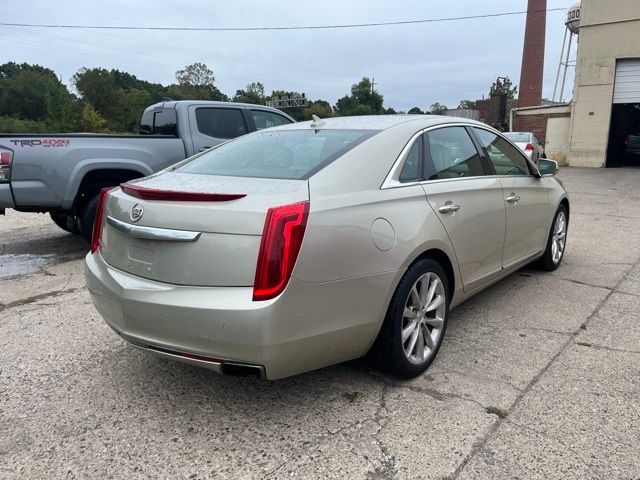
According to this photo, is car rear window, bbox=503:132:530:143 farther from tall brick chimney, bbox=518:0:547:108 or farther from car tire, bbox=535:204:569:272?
tall brick chimney, bbox=518:0:547:108

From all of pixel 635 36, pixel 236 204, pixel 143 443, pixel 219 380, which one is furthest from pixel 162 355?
pixel 635 36

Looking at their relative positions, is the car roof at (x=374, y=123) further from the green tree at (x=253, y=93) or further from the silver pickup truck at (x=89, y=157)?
the green tree at (x=253, y=93)

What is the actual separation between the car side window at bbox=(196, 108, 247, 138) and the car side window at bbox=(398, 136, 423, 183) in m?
4.32

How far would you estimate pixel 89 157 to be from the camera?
5656 mm

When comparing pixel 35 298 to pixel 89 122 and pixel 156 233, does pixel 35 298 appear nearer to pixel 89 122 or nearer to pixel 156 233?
pixel 156 233

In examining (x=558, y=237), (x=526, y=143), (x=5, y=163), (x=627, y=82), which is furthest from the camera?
(x=627, y=82)

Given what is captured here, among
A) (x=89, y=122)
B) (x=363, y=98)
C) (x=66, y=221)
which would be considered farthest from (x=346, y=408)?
(x=363, y=98)

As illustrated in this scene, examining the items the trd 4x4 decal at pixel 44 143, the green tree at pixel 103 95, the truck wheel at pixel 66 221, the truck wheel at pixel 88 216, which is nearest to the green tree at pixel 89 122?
the green tree at pixel 103 95

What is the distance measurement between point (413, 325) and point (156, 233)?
154cm

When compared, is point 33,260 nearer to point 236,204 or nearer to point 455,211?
point 236,204

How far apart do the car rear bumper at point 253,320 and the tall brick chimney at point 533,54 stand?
40.0 meters

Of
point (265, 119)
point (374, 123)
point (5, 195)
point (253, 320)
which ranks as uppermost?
point (265, 119)

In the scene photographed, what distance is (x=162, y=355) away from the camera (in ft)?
8.42

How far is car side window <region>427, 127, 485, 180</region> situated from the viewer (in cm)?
342
